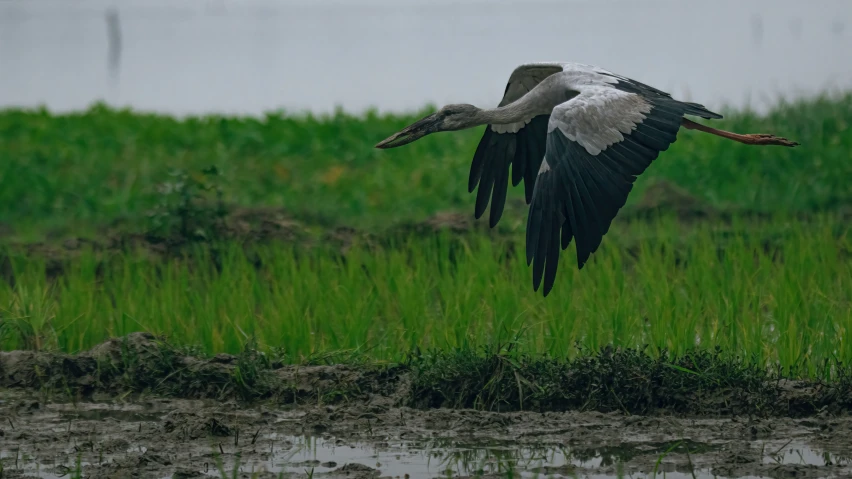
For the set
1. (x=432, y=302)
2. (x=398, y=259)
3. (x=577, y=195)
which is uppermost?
(x=577, y=195)

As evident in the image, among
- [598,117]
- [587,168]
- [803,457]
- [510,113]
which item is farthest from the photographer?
[510,113]

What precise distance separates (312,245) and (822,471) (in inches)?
182

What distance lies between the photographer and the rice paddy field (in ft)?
17.6

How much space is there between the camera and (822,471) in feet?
14.6

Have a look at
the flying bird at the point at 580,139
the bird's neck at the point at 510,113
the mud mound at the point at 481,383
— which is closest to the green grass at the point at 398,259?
the mud mound at the point at 481,383

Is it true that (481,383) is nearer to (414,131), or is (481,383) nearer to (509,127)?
(414,131)

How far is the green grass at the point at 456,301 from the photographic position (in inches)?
236

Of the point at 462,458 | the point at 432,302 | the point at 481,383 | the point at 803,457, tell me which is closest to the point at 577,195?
the point at 481,383

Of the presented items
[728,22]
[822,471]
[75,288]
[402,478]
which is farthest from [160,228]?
[728,22]

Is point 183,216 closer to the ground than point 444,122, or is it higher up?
closer to the ground

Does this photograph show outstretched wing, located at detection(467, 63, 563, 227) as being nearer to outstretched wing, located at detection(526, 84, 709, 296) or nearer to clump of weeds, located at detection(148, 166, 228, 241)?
outstretched wing, located at detection(526, 84, 709, 296)

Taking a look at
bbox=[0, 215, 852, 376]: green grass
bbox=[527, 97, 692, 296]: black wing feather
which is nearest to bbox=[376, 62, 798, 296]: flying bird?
bbox=[527, 97, 692, 296]: black wing feather

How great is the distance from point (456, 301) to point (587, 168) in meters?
1.35

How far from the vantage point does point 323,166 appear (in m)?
11.1
